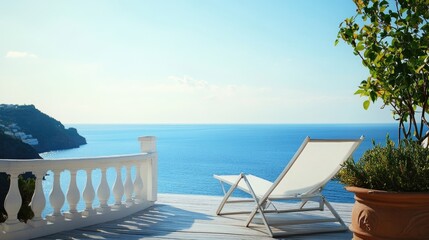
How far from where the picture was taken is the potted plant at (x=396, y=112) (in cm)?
231

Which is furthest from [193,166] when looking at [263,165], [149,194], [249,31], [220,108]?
[149,194]

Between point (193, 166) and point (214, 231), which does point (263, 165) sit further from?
point (214, 231)

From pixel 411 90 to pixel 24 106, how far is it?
49.6 meters

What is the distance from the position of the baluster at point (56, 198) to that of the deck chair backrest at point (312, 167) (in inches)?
80.4

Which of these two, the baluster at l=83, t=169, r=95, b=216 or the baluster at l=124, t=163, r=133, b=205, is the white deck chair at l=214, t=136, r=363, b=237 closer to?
the baluster at l=124, t=163, r=133, b=205

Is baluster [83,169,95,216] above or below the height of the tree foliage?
below

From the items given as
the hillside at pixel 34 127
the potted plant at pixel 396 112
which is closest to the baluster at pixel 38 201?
the potted plant at pixel 396 112

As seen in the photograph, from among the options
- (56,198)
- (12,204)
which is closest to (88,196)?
(56,198)

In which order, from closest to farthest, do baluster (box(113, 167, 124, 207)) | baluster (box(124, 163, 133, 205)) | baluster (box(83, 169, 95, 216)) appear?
baluster (box(83, 169, 95, 216)) < baluster (box(113, 167, 124, 207)) < baluster (box(124, 163, 133, 205))

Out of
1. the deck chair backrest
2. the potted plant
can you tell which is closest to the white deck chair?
the deck chair backrest

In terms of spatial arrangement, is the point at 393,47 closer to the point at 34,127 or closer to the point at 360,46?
the point at 360,46

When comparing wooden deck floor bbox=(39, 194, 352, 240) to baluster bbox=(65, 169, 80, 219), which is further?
baluster bbox=(65, 169, 80, 219)

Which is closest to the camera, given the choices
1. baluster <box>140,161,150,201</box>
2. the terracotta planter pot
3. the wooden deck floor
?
the terracotta planter pot

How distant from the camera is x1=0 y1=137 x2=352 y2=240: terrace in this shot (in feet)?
12.2
